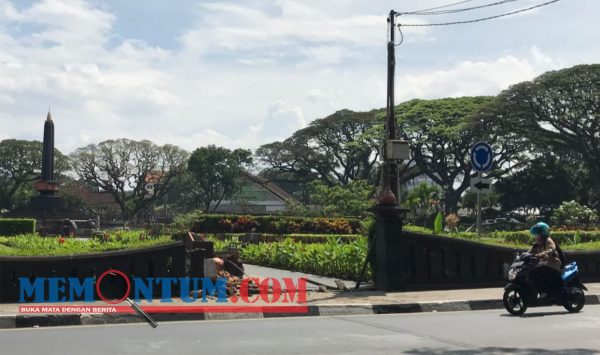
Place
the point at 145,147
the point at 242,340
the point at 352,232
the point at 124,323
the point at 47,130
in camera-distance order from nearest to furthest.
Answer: the point at 242,340, the point at 124,323, the point at 352,232, the point at 47,130, the point at 145,147

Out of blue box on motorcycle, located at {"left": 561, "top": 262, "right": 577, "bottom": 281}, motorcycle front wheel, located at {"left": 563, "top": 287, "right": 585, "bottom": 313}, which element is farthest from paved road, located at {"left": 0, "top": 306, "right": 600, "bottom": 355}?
blue box on motorcycle, located at {"left": 561, "top": 262, "right": 577, "bottom": 281}

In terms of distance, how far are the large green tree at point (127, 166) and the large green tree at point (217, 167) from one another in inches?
97.5

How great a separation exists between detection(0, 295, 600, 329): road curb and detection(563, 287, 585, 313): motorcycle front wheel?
52.0 inches

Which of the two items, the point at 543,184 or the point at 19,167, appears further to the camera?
the point at 19,167

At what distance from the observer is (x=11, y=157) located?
77.7m


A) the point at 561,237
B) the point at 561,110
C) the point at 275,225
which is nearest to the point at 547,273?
the point at 561,237

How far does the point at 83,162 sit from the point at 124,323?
226 feet

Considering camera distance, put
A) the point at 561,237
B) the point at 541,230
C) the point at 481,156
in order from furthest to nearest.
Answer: the point at 561,237 → the point at 481,156 → the point at 541,230

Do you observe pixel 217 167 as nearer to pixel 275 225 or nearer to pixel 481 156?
pixel 275 225

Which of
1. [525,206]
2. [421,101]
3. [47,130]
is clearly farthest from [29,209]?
[525,206]

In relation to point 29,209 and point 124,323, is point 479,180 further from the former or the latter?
point 29,209

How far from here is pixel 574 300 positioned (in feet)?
37.8

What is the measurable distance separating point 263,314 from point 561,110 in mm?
47054

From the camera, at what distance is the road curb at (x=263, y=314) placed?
9789 millimetres
